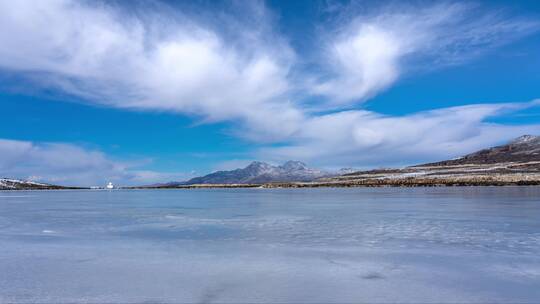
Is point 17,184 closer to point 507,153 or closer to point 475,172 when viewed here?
point 475,172

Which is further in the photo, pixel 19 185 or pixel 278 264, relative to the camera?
pixel 19 185

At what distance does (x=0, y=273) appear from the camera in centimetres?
816

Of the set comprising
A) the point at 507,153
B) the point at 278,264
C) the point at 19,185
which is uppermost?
the point at 507,153

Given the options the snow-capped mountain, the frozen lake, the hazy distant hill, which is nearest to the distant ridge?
the frozen lake

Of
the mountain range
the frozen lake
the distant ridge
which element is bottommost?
the frozen lake

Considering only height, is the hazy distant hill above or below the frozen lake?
above

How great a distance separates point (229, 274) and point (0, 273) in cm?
454

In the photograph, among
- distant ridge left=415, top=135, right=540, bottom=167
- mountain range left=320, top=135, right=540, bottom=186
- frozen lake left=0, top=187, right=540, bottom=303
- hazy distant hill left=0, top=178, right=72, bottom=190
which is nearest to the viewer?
frozen lake left=0, top=187, right=540, bottom=303

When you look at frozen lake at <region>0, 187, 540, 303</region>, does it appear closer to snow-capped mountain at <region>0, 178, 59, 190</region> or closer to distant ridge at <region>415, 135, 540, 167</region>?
distant ridge at <region>415, 135, 540, 167</region>

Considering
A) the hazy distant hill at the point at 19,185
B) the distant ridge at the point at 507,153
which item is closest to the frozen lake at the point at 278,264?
the distant ridge at the point at 507,153

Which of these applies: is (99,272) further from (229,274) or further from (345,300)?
(345,300)

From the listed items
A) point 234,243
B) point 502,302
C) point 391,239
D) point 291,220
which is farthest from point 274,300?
point 291,220

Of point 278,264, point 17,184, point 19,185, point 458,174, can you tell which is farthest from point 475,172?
point 17,184

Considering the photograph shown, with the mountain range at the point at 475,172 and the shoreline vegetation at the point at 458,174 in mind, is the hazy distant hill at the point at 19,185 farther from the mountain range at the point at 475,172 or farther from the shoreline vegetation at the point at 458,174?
the mountain range at the point at 475,172
